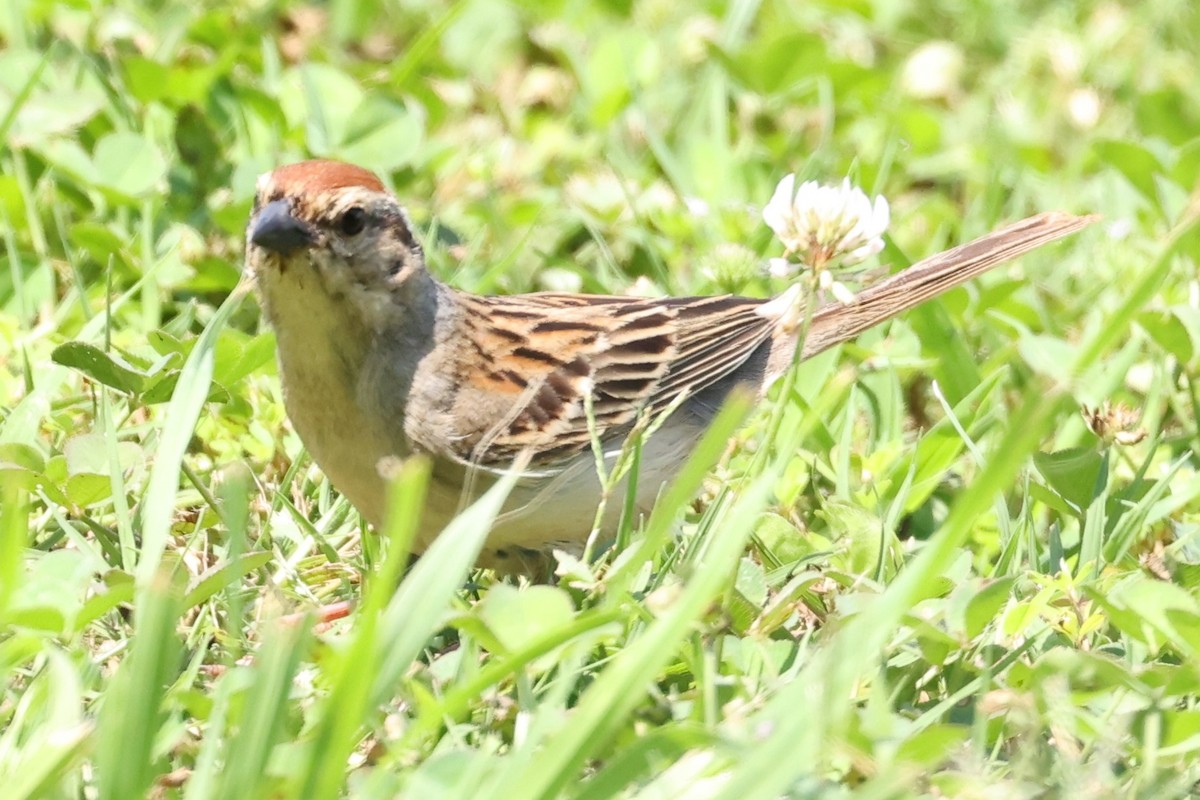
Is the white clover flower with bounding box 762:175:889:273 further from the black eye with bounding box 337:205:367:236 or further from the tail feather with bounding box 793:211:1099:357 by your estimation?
the tail feather with bounding box 793:211:1099:357

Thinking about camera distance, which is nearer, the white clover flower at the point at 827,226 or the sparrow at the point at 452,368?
the white clover flower at the point at 827,226

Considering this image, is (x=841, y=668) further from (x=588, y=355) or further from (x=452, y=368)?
(x=588, y=355)

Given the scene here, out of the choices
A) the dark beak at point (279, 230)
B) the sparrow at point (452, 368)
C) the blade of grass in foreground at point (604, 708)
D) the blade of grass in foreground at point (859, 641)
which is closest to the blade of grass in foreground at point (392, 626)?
the blade of grass in foreground at point (604, 708)

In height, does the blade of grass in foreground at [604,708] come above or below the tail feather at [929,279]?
below

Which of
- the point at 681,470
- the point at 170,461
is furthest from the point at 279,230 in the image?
the point at 681,470

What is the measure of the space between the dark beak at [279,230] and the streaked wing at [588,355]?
567 millimetres

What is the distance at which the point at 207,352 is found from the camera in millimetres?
2953

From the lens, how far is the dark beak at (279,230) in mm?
3316

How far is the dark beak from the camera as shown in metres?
3.32

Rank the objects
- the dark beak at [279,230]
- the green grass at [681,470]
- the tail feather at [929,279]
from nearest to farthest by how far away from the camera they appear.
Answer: the green grass at [681,470], the dark beak at [279,230], the tail feather at [929,279]

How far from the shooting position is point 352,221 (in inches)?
138

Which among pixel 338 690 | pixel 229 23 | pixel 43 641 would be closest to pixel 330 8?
pixel 229 23

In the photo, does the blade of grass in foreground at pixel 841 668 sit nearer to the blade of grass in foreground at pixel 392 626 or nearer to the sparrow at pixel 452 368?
the blade of grass in foreground at pixel 392 626

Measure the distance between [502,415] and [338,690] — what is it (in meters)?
1.58
